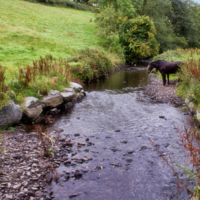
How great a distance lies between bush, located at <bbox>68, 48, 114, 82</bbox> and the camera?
1558 cm

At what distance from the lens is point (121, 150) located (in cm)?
594

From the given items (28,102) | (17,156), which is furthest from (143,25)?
(17,156)

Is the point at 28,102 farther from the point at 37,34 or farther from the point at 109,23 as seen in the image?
the point at 109,23

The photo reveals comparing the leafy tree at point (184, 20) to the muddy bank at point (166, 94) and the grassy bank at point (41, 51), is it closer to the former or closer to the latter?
the grassy bank at point (41, 51)

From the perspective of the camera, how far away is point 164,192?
4.25 m

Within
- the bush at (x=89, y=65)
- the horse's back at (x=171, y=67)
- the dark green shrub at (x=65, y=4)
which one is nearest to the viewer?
the horse's back at (x=171, y=67)

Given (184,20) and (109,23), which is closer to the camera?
(109,23)

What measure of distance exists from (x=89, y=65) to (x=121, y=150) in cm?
1100

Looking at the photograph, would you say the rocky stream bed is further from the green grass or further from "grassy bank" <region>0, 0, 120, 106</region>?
the green grass

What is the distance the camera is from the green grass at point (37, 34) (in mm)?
17062

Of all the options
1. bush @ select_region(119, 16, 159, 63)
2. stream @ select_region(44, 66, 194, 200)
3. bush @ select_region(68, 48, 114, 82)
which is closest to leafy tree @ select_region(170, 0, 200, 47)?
bush @ select_region(119, 16, 159, 63)

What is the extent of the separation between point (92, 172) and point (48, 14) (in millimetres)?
39109

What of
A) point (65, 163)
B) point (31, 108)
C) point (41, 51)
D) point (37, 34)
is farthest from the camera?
point (37, 34)

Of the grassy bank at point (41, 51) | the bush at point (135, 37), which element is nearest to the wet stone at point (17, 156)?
the grassy bank at point (41, 51)
